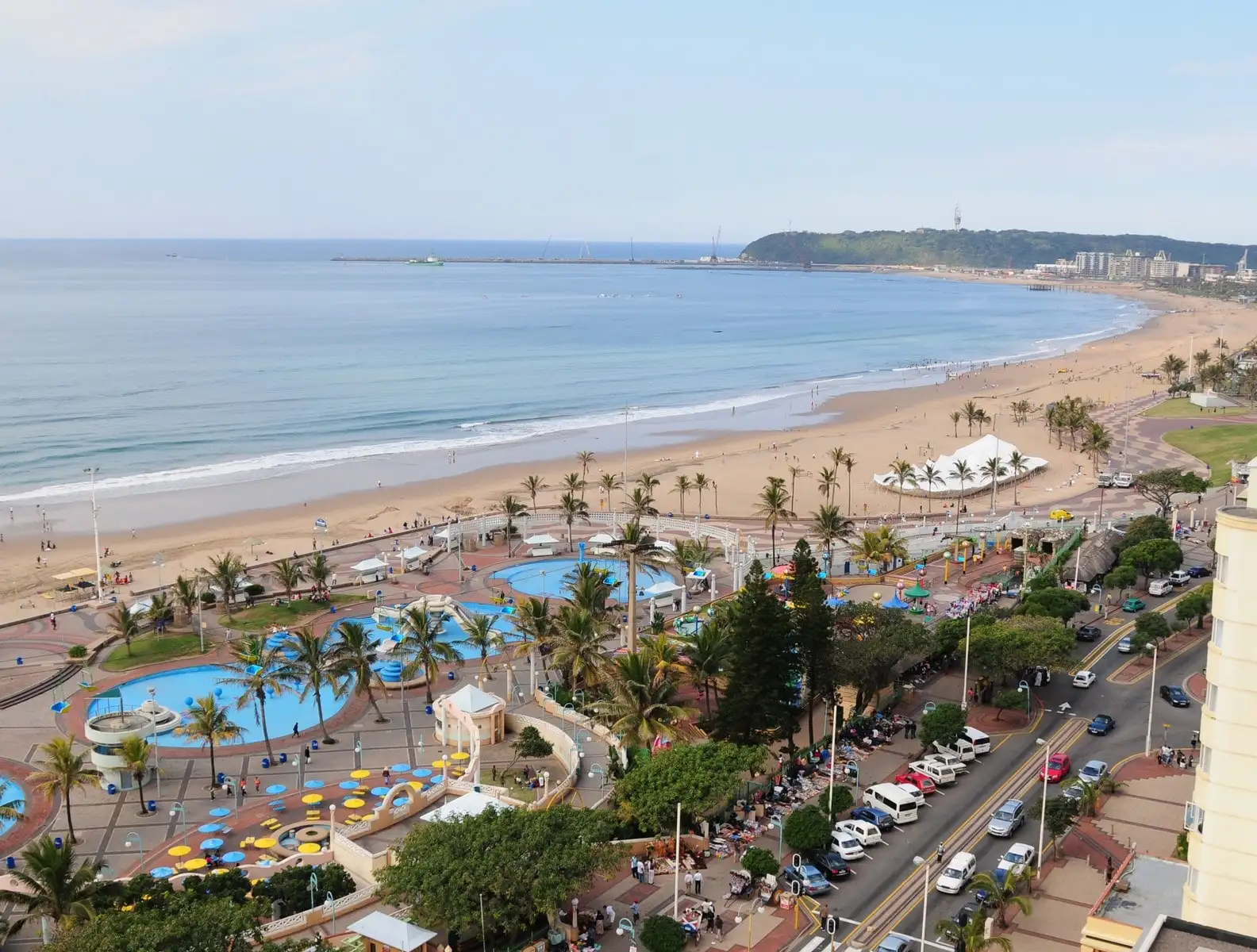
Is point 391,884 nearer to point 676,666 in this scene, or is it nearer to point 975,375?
point 676,666

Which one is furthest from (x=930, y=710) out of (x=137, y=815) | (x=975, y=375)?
(x=975, y=375)

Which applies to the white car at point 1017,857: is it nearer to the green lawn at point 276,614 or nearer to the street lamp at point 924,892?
the street lamp at point 924,892

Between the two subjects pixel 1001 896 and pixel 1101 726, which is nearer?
pixel 1001 896

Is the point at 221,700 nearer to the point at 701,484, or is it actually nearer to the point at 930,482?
the point at 701,484

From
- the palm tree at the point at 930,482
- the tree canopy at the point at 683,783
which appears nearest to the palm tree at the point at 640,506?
the palm tree at the point at 930,482

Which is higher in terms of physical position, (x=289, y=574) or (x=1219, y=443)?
(x=1219, y=443)

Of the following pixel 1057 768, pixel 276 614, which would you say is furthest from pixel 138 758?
pixel 1057 768
